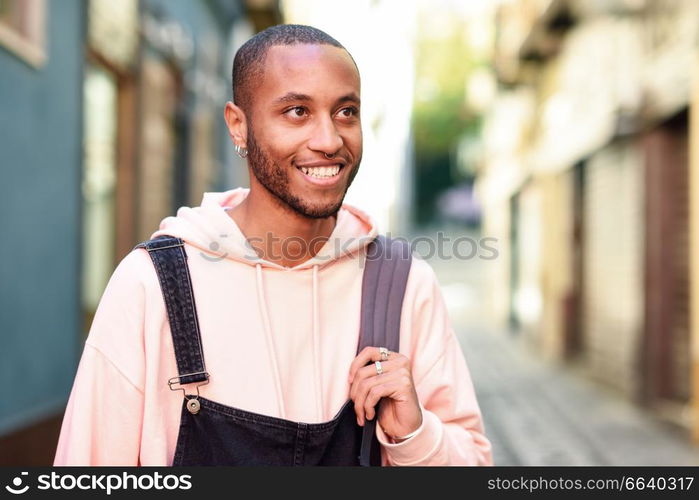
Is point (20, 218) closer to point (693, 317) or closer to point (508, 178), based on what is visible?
point (693, 317)

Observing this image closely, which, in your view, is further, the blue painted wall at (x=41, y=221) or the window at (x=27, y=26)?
the window at (x=27, y=26)

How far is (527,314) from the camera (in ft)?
54.5

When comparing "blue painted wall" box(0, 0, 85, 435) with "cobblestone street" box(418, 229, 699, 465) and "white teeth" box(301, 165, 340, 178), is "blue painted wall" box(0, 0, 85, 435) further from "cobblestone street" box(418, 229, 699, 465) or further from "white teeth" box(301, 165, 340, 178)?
"white teeth" box(301, 165, 340, 178)

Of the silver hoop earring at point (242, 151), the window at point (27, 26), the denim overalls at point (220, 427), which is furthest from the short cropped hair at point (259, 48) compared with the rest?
the window at point (27, 26)

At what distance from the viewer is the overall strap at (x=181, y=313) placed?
5.57 ft

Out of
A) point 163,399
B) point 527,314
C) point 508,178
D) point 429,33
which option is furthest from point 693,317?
point 429,33

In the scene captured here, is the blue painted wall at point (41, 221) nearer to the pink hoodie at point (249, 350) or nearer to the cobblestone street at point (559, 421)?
the cobblestone street at point (559, 421)

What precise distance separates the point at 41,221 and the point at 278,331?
4458mm

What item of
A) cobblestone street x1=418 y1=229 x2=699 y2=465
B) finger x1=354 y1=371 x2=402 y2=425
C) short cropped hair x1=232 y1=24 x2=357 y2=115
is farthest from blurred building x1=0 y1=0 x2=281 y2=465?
finger x1=354 y1=371 x2=402 y2=425

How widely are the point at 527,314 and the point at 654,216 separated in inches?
311

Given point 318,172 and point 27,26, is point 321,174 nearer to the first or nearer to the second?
point 318,172

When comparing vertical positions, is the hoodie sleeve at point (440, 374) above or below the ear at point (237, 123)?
below

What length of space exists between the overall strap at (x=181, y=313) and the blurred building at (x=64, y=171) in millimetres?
3789

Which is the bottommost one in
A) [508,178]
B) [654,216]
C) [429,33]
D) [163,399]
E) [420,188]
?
[163,399]
